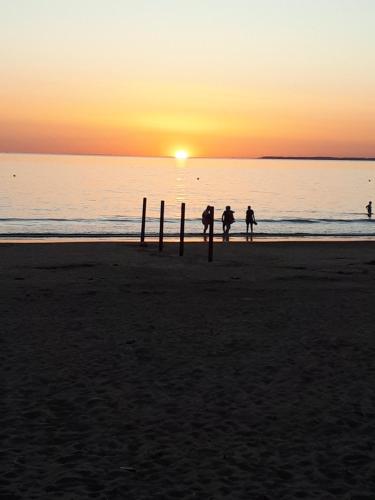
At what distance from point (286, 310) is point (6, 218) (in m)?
50.3

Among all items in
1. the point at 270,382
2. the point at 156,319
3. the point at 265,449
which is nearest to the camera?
the point at 265,449

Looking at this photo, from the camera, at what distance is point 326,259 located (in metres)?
28.2

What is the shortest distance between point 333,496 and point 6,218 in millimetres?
58819

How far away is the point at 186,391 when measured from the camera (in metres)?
9.13

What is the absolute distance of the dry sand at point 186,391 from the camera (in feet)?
20.8

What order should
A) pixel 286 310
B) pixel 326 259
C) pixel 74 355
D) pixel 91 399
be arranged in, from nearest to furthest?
pixel 91 399 < pixel 74 355 < pixel 286 310 < pixel 326 259

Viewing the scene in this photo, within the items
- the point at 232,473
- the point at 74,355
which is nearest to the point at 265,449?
the point at 232,473

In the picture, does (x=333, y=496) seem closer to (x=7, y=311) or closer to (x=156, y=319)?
(x=156, y=319)

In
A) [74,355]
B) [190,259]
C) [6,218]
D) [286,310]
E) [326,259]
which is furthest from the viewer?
[6,218]

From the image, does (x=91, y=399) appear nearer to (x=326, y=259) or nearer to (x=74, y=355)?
(x=74, y=355)

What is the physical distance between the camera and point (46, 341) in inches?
467

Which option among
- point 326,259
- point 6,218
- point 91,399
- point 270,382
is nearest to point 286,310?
point 270,382

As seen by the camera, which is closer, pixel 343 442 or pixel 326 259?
pixel 343 442

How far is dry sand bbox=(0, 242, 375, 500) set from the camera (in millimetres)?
6332
